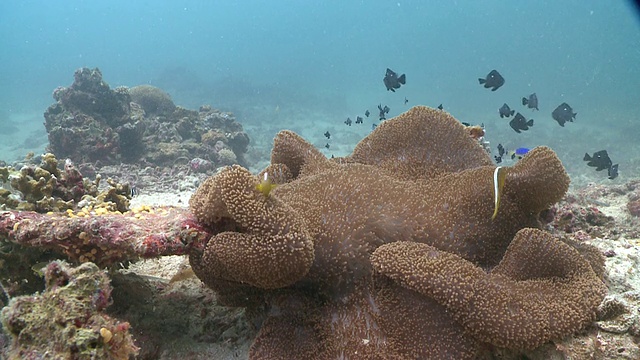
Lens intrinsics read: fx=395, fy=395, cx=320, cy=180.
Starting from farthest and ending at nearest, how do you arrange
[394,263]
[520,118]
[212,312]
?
1. [520,118]
2. [212,312]
3. [394,263]

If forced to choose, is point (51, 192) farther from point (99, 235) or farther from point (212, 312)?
point (212, 312)

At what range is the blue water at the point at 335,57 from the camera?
3341 centimetres

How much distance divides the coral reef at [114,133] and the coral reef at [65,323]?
9200 mm

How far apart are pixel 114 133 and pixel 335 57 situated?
303 ft

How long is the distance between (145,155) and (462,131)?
934 centimetres

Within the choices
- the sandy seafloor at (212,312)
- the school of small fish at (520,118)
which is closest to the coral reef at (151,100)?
the school of small fish at (520,118)

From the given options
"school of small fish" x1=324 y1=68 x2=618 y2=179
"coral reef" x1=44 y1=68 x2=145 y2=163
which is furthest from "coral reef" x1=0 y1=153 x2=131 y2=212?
"coral reef" x1=44 y1=68 x2=145 y2=163

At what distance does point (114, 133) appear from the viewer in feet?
33.7

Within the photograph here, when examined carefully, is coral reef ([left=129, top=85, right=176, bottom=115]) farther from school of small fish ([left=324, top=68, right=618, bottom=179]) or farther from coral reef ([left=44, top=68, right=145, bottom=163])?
school of small fish ([left=324, top=68, right=618, bottom=179])

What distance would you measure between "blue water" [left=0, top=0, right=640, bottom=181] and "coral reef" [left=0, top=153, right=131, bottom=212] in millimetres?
19439

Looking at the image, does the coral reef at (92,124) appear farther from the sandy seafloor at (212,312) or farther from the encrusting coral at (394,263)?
the encrusting coral at (394,263)

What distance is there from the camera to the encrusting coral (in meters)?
2.09

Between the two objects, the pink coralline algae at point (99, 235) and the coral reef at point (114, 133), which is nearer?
the pink coralline algae at point (99, 235)

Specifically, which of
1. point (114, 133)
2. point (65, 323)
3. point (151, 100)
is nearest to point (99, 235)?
point (65, 323)
